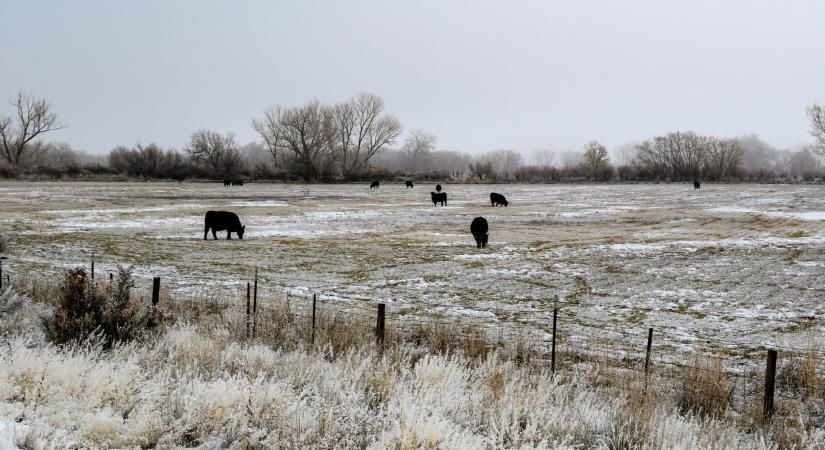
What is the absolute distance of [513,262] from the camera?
18.2 metres

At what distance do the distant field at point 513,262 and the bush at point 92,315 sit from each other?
444cm

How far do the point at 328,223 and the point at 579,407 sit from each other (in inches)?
979

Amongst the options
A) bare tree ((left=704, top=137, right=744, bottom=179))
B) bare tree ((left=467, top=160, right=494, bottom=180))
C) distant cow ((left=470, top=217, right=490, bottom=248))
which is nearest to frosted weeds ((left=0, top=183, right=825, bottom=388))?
distant cow ((left=470, top=217, right=490, bottom=248))

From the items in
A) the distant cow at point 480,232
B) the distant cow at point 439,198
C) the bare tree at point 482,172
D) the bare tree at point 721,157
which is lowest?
the distant cow at point 480,232

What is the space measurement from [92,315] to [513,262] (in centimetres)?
1233

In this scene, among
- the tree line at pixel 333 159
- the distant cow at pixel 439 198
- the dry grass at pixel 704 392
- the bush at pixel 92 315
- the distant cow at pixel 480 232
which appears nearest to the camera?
the dry grass at pixel 704 392

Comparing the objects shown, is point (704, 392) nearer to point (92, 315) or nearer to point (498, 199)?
point (92, 315)

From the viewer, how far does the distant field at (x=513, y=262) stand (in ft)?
38.6

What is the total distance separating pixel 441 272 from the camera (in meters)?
16.4

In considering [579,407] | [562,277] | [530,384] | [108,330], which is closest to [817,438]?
[579,407]

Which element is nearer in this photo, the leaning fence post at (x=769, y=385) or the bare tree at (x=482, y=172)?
the leaning fence post at (x=769, y=385)

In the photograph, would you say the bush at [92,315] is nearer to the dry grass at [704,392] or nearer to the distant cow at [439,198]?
the dry grass at [704,392]

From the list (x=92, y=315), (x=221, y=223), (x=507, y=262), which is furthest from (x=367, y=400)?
(x=221, y=223)

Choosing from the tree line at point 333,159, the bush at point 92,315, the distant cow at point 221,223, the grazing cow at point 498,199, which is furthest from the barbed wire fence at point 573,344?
the tree line at point 333,159
